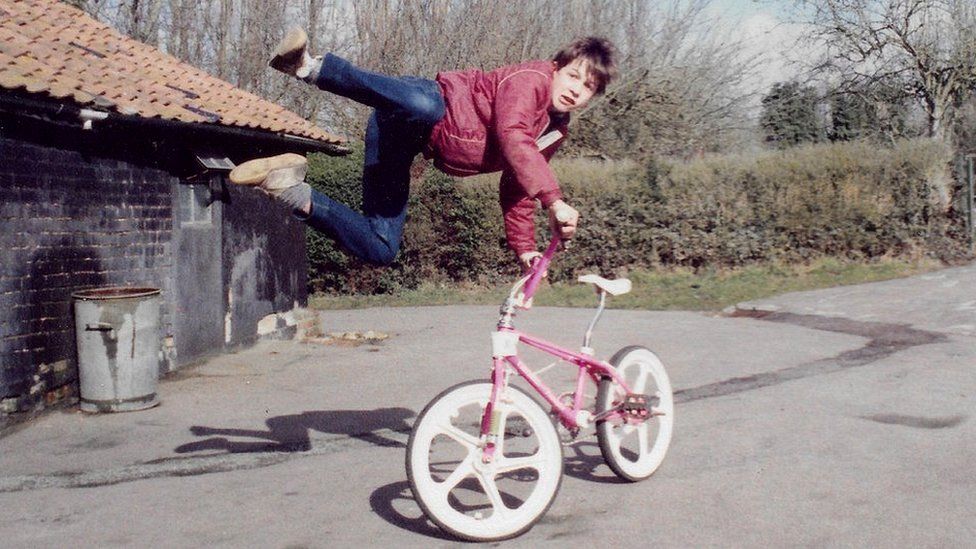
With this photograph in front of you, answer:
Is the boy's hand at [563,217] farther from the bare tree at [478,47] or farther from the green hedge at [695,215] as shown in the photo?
the bare tree at [478,47]

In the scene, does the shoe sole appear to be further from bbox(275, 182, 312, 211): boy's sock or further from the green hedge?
the green hedge

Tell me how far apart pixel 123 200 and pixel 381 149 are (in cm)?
592

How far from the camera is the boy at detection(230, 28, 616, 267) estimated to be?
3.87m

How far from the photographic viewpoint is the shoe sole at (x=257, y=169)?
385 centimetres

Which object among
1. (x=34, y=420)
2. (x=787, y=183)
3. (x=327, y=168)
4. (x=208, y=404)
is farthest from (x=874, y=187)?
(x=34, y=420)

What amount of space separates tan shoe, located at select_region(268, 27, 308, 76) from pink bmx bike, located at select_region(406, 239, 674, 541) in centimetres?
139

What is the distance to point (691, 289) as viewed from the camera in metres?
17.1

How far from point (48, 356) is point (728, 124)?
2358cm

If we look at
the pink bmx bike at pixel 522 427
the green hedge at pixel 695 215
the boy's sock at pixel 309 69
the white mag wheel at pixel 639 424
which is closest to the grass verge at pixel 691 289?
the green hedge at pixel 695 215

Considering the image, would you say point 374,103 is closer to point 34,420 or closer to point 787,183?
point 34,420

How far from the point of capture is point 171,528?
445 centimetres

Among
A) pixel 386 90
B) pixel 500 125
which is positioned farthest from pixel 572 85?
pixel 386 90

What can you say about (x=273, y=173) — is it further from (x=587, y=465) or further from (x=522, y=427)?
(x=587, y=465)

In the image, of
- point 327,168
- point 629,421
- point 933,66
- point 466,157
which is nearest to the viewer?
point 466,157
